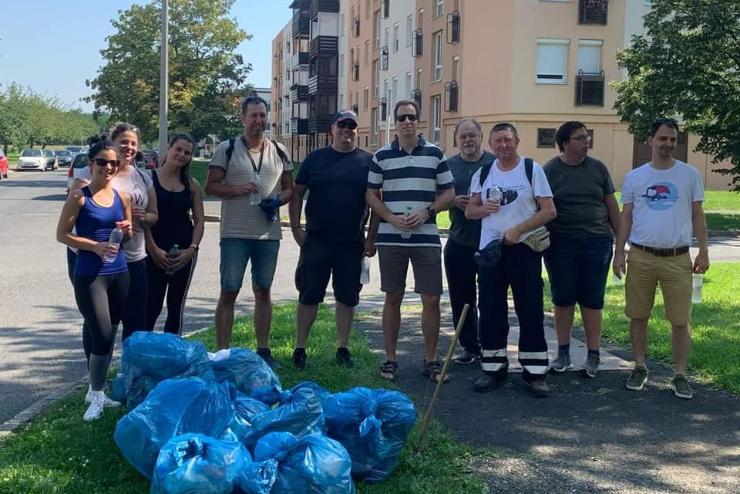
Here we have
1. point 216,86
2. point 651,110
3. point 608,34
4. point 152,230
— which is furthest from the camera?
point 216,86

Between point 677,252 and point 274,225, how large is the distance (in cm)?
290

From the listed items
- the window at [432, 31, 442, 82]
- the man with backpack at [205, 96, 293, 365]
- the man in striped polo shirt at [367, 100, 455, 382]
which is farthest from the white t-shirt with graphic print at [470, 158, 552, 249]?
the window at [432, 31, 442, 82]

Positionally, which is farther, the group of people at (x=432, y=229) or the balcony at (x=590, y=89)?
the balcony at (x=590, y=89)

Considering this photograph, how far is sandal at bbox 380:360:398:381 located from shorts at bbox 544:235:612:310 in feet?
4.44

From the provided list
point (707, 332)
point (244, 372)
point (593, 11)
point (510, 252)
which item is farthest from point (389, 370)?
point (593, 11)

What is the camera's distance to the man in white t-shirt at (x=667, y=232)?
→ 5.54 m

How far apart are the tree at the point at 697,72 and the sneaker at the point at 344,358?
1537cm

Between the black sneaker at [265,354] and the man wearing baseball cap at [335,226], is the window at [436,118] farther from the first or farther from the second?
the black sneaker at [265,354]

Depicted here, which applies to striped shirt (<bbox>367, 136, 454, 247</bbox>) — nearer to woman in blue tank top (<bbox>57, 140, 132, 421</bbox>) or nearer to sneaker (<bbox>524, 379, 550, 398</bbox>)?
sneaker (<bbox>524, 379, 550, 398</bbox>)

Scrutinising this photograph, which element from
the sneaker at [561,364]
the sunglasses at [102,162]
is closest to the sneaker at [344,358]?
the sneaker at [561,364]

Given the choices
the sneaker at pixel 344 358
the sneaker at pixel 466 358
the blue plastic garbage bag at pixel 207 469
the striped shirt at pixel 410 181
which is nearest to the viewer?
the blue plastic garbage bag at pixel 207 469

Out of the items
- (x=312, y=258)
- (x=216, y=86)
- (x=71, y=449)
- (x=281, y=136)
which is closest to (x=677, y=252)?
(x=312, y=258)

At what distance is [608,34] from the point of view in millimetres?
30344

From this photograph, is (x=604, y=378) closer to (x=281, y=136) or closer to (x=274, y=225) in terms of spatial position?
(x=274, y=225)
